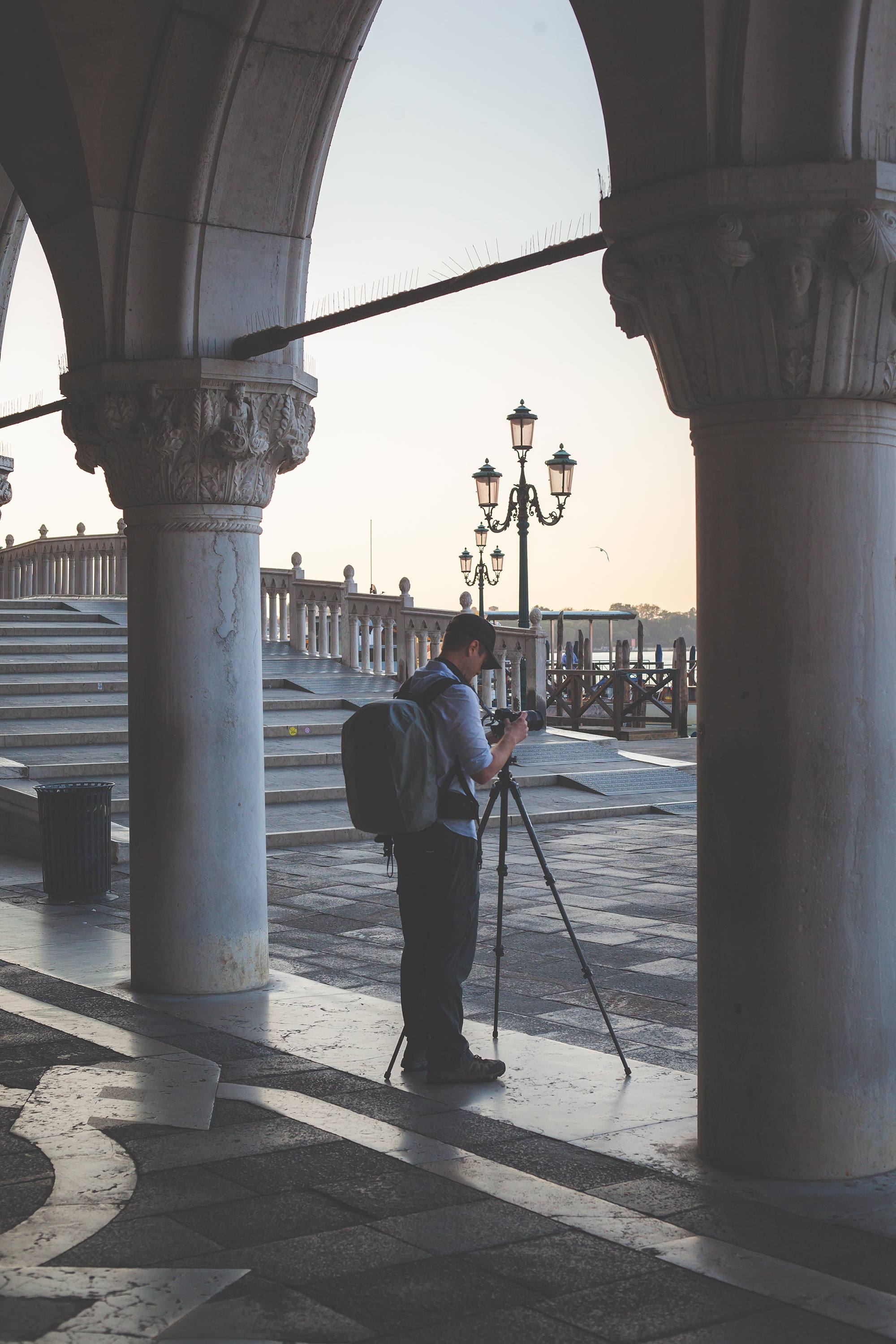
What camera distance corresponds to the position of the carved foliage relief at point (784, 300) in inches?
153

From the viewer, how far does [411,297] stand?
596 cm

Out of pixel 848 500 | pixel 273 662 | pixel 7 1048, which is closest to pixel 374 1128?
pixel 7 1048

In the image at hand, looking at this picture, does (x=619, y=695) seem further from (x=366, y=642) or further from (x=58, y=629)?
(x=58, y=629)

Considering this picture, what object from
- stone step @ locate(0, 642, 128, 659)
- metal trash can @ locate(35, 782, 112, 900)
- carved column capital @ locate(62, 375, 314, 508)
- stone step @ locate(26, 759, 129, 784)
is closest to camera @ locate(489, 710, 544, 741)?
carved column capital @ locate(62, 375, 314, 508)

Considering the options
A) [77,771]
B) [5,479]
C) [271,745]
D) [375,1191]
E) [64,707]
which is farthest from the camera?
[271,745]

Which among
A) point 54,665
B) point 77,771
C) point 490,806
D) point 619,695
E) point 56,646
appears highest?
point 56,646

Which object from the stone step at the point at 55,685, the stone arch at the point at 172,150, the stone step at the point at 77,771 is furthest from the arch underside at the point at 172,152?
the stone step at the point at 55,685

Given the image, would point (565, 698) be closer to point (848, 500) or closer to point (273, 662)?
point (273, 662)

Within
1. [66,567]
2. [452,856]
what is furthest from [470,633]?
[66,567]

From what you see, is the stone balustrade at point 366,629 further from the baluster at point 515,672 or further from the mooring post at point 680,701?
the mooring post at point 680,701

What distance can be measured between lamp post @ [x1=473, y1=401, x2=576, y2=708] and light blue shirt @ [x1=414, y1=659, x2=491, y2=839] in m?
13.4

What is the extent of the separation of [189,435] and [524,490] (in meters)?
13.5

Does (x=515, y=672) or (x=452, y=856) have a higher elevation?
(x=515, y=672)

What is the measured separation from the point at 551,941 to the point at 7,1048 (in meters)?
3.25
